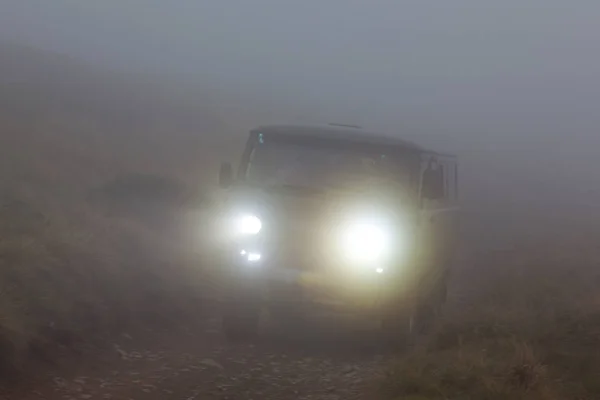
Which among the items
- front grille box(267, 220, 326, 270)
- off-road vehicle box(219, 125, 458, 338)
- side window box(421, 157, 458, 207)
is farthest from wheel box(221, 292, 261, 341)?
side window box(421, 157, 458, 207)

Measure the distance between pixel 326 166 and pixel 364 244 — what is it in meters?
1.10

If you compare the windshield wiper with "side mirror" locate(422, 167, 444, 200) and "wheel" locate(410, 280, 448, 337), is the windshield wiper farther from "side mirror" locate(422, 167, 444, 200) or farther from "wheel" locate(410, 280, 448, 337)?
"wheel" locate(410, 280, 448, 337)

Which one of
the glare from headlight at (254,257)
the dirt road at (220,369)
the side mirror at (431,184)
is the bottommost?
the dirt road at (220,369)

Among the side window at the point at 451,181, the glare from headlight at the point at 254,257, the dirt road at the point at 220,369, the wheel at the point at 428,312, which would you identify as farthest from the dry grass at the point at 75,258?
the side window at the point at 451,181

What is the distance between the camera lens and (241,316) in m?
9.17

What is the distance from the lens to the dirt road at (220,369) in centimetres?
727

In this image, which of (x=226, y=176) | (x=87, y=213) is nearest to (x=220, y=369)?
(x=226, y=176)

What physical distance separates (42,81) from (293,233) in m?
27.2

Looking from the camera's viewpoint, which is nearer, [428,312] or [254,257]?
[254,257]

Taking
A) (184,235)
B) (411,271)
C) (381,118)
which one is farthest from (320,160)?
(381,118)

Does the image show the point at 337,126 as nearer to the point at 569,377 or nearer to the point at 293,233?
the point at 293,233

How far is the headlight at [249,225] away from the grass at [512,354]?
1889 mm

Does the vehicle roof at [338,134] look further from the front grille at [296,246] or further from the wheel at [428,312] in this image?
the wheel at [428,312]

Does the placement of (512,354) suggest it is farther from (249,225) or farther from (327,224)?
(249,225)
